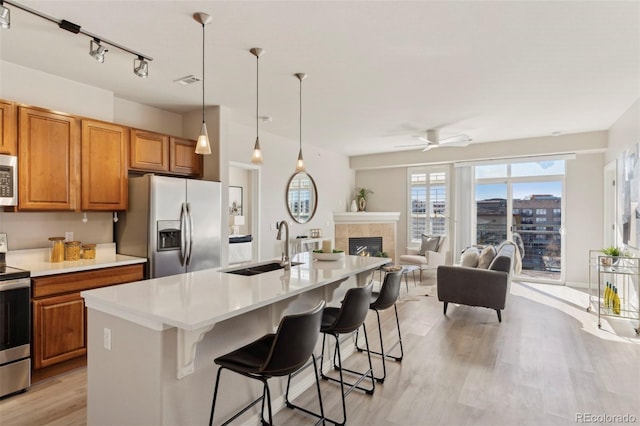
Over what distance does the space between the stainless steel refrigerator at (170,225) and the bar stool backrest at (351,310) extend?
2.10 meters

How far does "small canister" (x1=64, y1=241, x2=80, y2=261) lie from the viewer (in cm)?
327

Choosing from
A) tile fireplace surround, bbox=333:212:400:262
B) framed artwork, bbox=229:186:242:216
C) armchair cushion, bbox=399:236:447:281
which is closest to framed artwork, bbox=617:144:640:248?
armchair cushion, bbox=399:236:447:281

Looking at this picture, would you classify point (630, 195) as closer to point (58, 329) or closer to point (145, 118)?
point (145, 118)

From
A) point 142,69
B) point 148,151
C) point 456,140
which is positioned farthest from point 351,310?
point 456,140

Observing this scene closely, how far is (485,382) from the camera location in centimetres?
277

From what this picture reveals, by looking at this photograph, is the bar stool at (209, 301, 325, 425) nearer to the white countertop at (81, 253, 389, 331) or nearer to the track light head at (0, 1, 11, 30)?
the white countertop at (81, 253, 389, 331)

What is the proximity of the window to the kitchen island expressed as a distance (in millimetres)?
5767

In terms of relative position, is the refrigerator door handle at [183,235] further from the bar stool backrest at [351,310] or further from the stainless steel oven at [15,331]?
the bar stool backrest at [351,310]

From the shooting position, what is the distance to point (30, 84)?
10.4 feet

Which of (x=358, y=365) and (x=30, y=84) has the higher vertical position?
(x=30, y=84)

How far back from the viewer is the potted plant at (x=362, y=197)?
8039 mm

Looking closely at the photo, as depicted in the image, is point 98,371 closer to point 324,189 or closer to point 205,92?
point 205,92

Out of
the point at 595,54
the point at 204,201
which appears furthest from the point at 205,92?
the point at 595,54

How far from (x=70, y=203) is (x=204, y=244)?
1.31 meters
